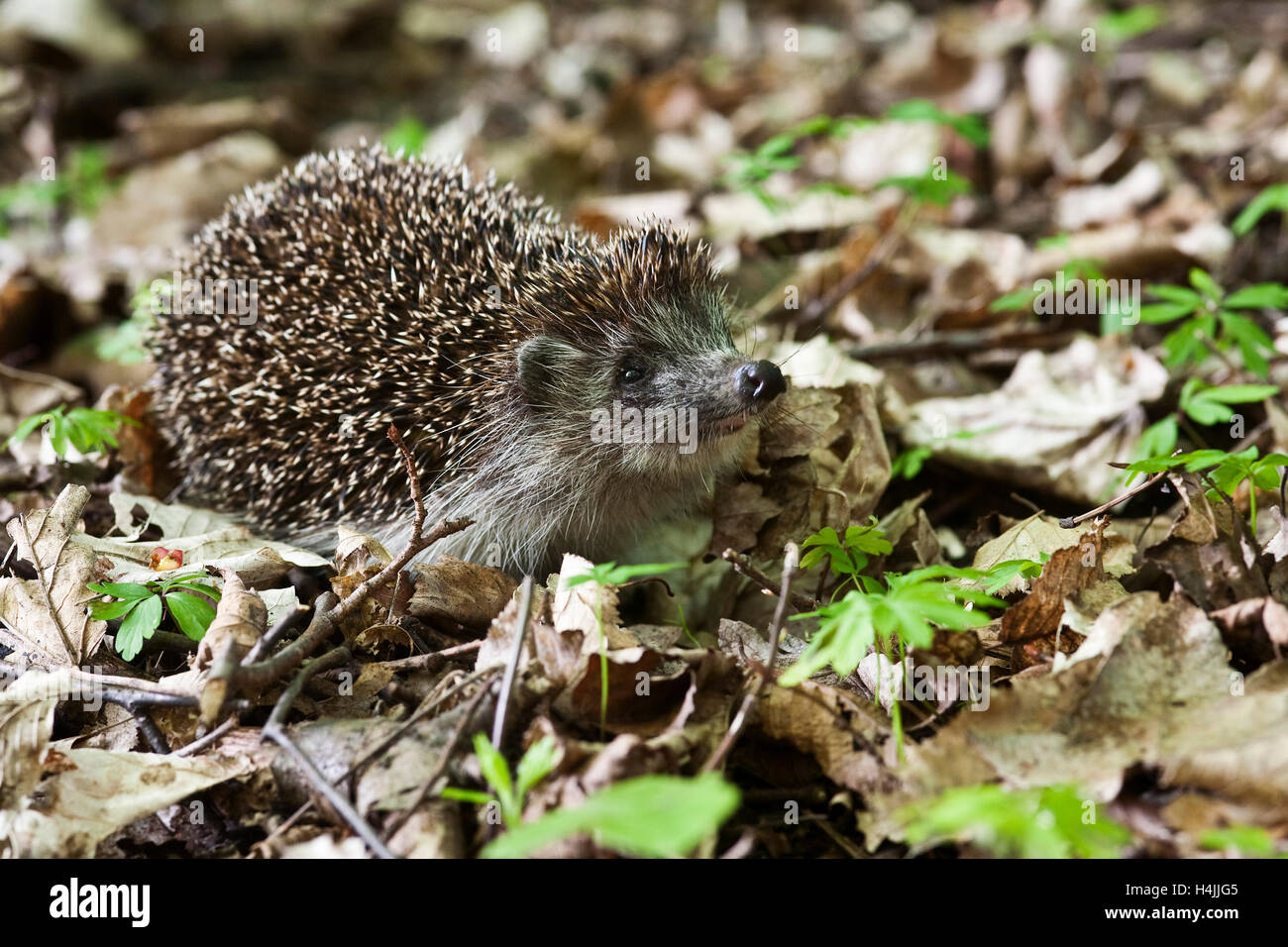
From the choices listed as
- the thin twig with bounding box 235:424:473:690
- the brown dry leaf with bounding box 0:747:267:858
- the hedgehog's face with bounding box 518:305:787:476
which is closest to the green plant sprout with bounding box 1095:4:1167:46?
the hedgehog's face with bounding box 518:305:787:476

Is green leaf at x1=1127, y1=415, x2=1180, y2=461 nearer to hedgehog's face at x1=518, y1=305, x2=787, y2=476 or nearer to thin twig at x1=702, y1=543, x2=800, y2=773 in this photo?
hedgehog's face at x1=518, y1=305, x2=787, y2=476

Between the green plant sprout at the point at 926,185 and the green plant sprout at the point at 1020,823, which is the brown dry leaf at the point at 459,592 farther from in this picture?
the green plant sprout at the point at 926,185

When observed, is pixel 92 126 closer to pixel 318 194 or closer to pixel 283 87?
pixel 283 87

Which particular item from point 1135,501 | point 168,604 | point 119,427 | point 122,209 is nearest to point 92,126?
point 122,209

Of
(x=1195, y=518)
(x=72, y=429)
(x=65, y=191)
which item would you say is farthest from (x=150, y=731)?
(x=65, y=191)

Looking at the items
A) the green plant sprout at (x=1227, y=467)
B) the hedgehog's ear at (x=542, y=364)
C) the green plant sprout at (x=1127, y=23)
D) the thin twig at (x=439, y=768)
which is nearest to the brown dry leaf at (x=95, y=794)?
the thin twig at (x=439, y=768)

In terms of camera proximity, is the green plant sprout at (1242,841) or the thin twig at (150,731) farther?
the thin twig at (150,731)

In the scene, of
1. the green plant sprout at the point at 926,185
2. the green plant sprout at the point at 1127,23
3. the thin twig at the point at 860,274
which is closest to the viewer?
the green plant sprout at the point at 926,185
